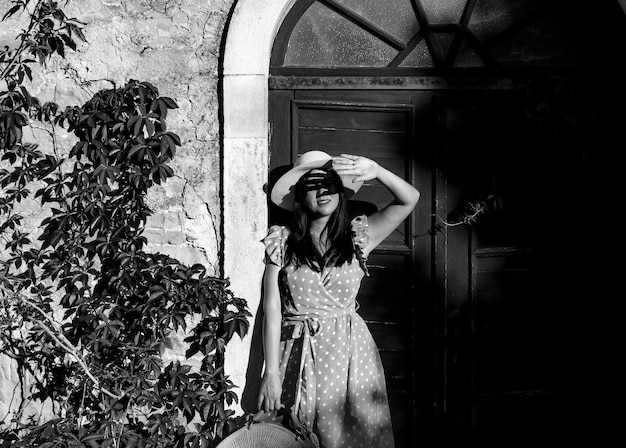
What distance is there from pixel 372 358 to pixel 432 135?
43.4 inches

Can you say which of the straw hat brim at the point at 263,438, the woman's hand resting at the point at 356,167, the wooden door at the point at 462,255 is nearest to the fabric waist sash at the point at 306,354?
the straw hat brim at the point at 263,438

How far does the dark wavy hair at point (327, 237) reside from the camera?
370 cm

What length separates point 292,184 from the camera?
12.4 ft

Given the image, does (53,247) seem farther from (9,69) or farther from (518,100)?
(518,100)

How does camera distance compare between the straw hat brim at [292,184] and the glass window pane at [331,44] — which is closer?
the straw hat brim at [292,184]

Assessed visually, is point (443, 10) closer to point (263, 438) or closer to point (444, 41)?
point (444, 41)

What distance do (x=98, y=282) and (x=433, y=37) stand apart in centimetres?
199

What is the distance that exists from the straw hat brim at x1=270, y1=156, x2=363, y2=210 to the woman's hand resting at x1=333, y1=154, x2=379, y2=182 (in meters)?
0.06

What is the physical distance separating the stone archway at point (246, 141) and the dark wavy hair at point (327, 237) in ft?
0.82

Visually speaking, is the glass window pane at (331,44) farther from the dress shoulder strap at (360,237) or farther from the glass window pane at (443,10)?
the dress shoulder strap at (360,237)

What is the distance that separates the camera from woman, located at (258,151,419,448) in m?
3.66

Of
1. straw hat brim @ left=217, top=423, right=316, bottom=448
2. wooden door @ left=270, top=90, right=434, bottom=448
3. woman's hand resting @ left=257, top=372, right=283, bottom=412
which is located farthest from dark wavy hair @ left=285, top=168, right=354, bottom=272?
straw hat brim @ left=217, top=423, right=316, bottom=448

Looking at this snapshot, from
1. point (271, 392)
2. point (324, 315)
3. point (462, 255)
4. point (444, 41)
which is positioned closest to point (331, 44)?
point (444, 41)

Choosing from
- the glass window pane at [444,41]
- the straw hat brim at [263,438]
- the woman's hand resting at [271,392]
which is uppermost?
the glass window pane at [444,41]
